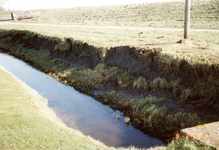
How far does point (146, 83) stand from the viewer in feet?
33.7

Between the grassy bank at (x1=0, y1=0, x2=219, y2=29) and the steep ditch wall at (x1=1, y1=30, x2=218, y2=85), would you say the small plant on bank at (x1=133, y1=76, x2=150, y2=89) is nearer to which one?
the steep ditch wall at (x1=1, y1=30, x2=218, y2=85)

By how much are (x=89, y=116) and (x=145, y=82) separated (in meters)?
3.35

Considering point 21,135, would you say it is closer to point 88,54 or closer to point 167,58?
point 167,58

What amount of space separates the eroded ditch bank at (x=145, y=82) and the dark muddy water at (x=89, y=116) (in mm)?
483

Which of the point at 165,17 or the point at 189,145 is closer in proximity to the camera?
the point at 189,145

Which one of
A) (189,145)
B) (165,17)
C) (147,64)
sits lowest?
(147,64)

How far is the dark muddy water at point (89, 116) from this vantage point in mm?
7594

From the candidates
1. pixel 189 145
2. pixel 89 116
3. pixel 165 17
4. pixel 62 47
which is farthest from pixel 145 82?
pixel 165 17

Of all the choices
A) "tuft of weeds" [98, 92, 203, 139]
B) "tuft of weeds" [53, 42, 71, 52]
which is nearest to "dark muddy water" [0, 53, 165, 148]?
"tuft of weeds" [98, 92, 203, 139]

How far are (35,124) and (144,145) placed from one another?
151 inches

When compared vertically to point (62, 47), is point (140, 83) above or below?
below

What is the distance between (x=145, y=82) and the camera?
10352 millimetres

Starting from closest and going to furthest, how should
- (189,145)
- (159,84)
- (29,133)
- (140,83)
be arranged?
1. (189,145)
2. (29,133)
3. (159,84)
4. (140,83)

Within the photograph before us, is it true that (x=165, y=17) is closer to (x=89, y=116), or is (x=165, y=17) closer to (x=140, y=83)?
(x=140, y=83)
